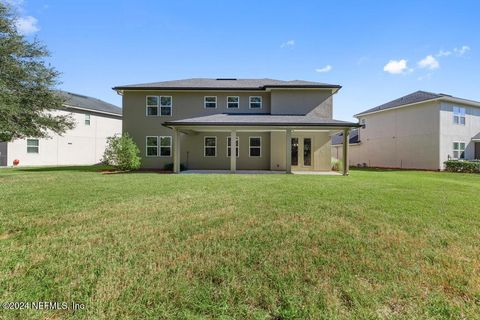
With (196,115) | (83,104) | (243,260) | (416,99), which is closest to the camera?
(243,260)

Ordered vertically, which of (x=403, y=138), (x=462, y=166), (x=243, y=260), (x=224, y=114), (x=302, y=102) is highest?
(x=302, y=102)

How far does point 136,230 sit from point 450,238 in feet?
19.5

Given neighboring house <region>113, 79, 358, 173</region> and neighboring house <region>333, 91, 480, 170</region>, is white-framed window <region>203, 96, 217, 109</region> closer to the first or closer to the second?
neighboring house <region>113, 79, 358, 173</region>

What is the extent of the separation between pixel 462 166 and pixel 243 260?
23426mm

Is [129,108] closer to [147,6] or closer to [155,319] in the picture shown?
[147,6]

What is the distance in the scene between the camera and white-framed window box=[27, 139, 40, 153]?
23562 millimetres

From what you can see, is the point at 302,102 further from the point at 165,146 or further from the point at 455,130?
the point at 455,130

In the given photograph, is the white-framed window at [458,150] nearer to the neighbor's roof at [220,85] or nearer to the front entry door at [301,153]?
the neighbor's roof at [220,85]

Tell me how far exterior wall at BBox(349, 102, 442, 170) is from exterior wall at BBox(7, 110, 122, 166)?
1159 inches

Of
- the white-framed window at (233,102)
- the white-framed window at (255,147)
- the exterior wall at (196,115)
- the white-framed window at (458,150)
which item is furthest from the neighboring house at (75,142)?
the white-framed window at (458,150)

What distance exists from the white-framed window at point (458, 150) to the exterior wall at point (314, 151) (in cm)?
1227

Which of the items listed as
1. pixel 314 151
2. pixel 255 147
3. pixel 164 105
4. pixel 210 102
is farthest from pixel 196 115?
pixel 314 151

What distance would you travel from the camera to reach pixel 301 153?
60.3 ft

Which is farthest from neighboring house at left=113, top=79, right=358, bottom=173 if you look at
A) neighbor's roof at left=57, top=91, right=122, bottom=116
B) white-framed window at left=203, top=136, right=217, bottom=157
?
neighbor's roof at left=57, top=91, right=122, bottom=116
